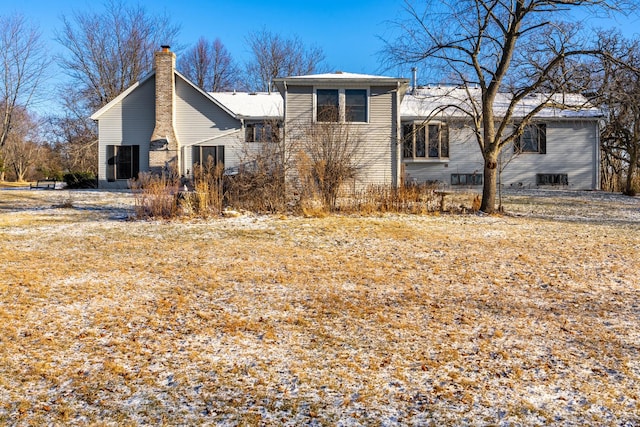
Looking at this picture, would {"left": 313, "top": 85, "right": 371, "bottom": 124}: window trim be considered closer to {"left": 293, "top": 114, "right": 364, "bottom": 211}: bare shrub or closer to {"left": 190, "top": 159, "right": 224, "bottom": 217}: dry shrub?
{"left": 293, "top": 114, "right": 364, "bottom": 211}: bare shrub

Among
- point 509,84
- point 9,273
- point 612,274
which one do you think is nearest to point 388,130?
point 509,84

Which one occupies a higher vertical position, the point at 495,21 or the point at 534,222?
the point at 495,21

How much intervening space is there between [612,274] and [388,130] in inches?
456

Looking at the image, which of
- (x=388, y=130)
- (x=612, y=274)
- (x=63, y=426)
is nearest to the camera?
(x=63, y=426)

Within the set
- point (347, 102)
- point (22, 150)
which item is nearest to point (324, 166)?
point (347, 102)

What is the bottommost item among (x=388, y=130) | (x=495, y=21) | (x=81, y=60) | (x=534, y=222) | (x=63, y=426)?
(x=63, y=426)

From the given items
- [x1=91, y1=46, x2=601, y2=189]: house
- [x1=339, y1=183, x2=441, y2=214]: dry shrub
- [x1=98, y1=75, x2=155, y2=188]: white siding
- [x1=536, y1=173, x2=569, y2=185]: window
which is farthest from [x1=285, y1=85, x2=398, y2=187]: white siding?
[x1=536, y1=173, x2=569, y2=185]: window

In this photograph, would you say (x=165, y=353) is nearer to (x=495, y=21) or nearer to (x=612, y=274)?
(x=612, y=274)

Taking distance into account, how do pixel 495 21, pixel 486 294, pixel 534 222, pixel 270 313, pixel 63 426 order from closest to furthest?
1. pixel 63 426
2. pixel 270 313
3. pixel 486 294
4. pixel 534 222
5. pixel 495 21

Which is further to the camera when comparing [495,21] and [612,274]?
[495,21]

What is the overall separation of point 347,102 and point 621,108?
13.0m

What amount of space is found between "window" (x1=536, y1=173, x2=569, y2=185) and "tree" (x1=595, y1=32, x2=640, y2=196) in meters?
2.37

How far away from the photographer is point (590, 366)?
3.25 meters

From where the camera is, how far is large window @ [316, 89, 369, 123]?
16.1 metres
